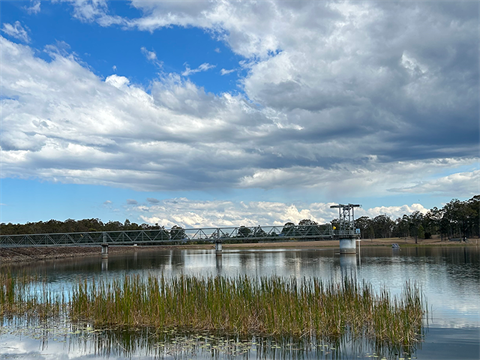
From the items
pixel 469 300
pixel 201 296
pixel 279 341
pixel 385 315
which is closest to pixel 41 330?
pixel 201 296

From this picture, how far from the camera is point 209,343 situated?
14.2m

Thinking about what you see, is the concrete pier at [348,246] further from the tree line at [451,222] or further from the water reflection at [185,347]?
the water reflection at [185,347]

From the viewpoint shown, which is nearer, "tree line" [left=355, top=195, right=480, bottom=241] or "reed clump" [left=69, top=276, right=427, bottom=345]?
"reed clump" [left=69, top=276, right=427, bottom=345]

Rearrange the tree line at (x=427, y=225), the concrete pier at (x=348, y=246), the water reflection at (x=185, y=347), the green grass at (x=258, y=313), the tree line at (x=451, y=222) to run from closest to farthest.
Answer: the water reflection at (x=185, y=347) → the green grass at (x=258, y=313) → the concrete pier at (x=348, y=246) → the tree line at (x=427, y=225) → the tree line at (x=451, y=222)

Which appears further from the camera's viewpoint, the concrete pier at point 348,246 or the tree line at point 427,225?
the tree line at point 427,225

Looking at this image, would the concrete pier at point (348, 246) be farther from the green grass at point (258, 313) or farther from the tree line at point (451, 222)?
the green grass at point (258, 313)

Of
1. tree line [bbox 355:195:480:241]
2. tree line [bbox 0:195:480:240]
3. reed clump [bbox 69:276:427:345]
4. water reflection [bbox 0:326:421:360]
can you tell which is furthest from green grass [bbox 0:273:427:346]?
tree line [bbox 355:195:480:241]

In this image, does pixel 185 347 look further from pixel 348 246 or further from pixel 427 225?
pixel 427 225

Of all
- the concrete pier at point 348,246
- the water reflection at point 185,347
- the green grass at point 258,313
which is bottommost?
the concrete pier at point 348,246

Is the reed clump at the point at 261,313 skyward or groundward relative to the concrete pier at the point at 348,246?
skyward

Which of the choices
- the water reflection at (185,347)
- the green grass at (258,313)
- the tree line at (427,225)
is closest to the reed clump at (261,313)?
the green grass at (258,313)

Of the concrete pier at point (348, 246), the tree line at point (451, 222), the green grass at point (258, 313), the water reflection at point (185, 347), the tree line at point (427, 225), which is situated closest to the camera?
the water reflection at point (185, 347)

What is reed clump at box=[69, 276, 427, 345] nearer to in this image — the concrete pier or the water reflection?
the water reflection

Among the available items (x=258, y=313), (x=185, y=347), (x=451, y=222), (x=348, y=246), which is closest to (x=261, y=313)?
(x=258, y=313)
